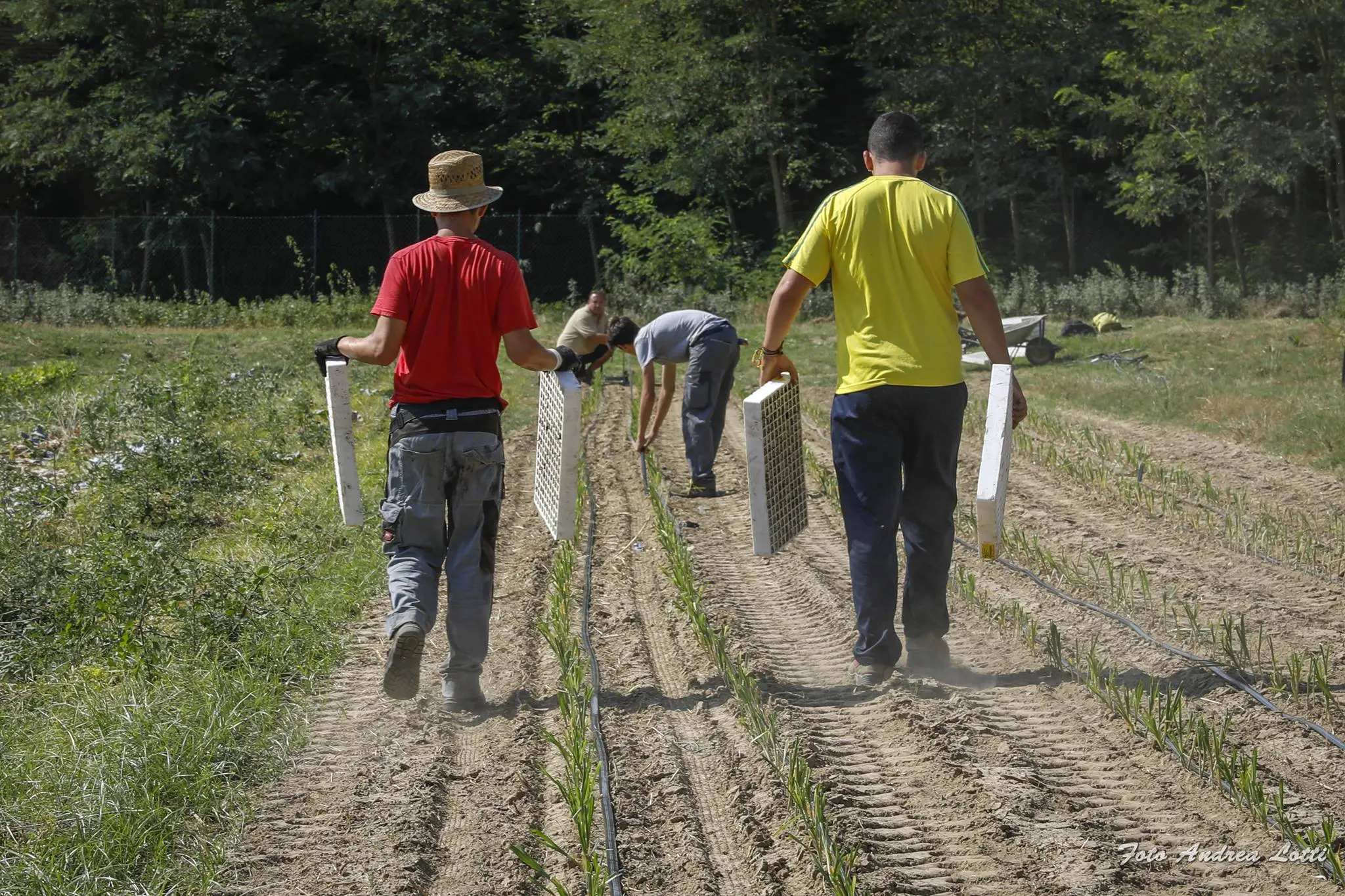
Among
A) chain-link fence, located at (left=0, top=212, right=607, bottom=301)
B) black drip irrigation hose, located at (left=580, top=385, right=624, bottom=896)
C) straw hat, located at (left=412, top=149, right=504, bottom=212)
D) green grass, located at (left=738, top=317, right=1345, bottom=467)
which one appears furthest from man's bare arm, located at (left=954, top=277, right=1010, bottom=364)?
chain-link fence, located at (left=0, top=212, right=607, bottom=301)

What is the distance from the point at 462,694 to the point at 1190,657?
8.57ft

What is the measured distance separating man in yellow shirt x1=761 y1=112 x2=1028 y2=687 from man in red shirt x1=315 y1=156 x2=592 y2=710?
103 cm

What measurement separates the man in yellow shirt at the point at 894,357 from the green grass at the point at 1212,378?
533cm

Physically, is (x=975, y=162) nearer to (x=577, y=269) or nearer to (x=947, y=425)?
(x=577, y=269)

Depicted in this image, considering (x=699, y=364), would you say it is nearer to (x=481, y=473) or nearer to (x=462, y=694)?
(x=481, y=473)

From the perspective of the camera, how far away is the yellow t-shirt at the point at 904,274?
4.39 m

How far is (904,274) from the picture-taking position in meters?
4.41

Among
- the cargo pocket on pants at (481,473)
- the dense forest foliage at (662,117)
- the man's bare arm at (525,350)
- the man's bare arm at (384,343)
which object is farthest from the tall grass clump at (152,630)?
the dense forest foliage at (662,117)

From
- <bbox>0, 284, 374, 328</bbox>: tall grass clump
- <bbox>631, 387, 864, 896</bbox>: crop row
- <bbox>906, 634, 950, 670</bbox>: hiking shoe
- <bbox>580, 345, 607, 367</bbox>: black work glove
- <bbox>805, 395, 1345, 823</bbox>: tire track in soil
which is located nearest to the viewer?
<bbox>631, 387, 864, 896</bbox>: crop row

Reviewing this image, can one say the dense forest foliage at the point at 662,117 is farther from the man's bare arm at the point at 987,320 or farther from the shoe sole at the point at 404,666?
the shoe sole at the point at 404,666

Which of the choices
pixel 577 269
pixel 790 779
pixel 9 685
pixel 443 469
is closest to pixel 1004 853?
pixel 790 779

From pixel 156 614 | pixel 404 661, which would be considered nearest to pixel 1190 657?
pixel 404 661

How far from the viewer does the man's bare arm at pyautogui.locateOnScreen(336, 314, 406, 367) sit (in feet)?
14.3

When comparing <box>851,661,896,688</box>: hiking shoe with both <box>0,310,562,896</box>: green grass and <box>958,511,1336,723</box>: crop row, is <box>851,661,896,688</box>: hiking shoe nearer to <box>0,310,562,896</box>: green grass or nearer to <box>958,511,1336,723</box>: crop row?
<box>958,511,1336,723</box>: crop row
